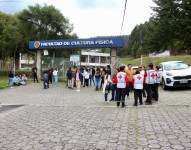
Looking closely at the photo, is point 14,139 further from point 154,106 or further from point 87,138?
point 154,106

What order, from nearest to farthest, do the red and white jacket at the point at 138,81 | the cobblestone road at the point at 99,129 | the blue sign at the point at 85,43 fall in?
the cobblestone road at the point at 99,129, the red and white jacket at the point at 138,81, the blue sign at the point at 85,43

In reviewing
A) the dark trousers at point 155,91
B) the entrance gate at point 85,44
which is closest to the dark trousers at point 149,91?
the dark trousers at point 155,91

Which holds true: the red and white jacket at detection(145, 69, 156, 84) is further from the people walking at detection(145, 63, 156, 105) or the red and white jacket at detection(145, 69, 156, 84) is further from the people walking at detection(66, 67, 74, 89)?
the people walking at detection(66, 67, 74, 89)

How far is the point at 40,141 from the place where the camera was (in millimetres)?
8602

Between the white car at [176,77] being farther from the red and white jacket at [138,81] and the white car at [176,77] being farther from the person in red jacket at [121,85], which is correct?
the person in red jacket at [121,85]

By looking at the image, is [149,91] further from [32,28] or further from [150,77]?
[32,28]

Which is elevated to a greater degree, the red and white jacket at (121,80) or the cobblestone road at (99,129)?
the red and white jacket at (121,80)

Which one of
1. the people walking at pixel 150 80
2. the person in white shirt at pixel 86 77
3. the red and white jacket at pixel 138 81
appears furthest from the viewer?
the person in white shirt at pixel 86 77

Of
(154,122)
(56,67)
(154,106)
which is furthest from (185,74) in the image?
(56,67)

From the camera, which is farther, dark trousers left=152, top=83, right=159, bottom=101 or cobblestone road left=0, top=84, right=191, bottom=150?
dark trousers left=152, top=83, right=159, bottom=101

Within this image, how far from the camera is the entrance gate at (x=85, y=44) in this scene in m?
32.5

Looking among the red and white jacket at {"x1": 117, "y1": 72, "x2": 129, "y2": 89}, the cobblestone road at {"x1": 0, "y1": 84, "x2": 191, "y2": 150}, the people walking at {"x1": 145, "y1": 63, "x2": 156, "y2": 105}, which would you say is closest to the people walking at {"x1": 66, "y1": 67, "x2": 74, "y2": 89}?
the people walking at {"x1": 145, "y1": 63, "x2": 156, "y2": 105}

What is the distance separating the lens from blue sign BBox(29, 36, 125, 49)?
107 feet

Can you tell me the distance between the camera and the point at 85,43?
33844 mm
